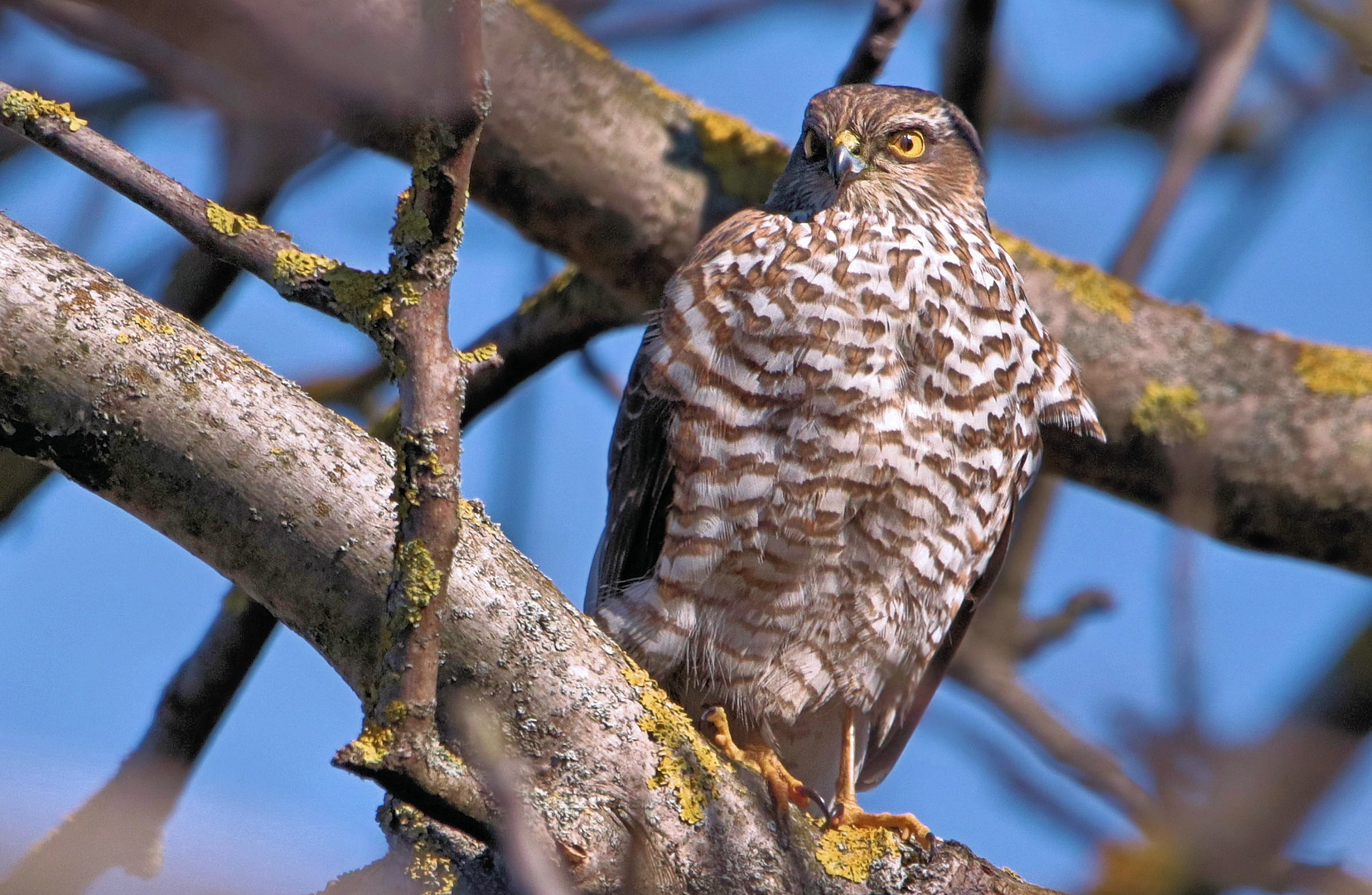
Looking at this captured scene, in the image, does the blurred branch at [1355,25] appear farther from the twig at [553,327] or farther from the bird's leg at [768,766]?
the bird's leg at [768,766]

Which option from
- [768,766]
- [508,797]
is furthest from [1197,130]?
[508,797]

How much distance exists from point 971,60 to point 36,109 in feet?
11.8

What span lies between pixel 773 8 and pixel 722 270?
1.91 metres

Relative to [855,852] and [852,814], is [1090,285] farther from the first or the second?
[855,852]

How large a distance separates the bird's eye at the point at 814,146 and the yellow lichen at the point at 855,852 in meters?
2.47

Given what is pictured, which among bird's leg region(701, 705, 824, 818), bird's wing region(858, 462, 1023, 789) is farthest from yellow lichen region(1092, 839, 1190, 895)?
bird's wing region(858, 462, 1023, 789)

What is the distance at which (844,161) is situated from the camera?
448cm

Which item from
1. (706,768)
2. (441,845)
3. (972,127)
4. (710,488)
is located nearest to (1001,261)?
(972,127)

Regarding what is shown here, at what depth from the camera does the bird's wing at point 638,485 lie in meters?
3.94

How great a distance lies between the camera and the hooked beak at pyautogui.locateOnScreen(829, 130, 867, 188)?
4461 millimetres

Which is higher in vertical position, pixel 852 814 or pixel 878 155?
pixel 878 155

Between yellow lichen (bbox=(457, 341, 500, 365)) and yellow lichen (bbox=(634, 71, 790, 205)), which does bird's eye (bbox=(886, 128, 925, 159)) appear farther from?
yellow lichen (bbox=(457, 341, 500, 365))

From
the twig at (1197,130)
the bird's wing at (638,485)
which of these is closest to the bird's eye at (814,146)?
the bird's wing at (638,485)

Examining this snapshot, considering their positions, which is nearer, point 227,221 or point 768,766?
point 227,221
